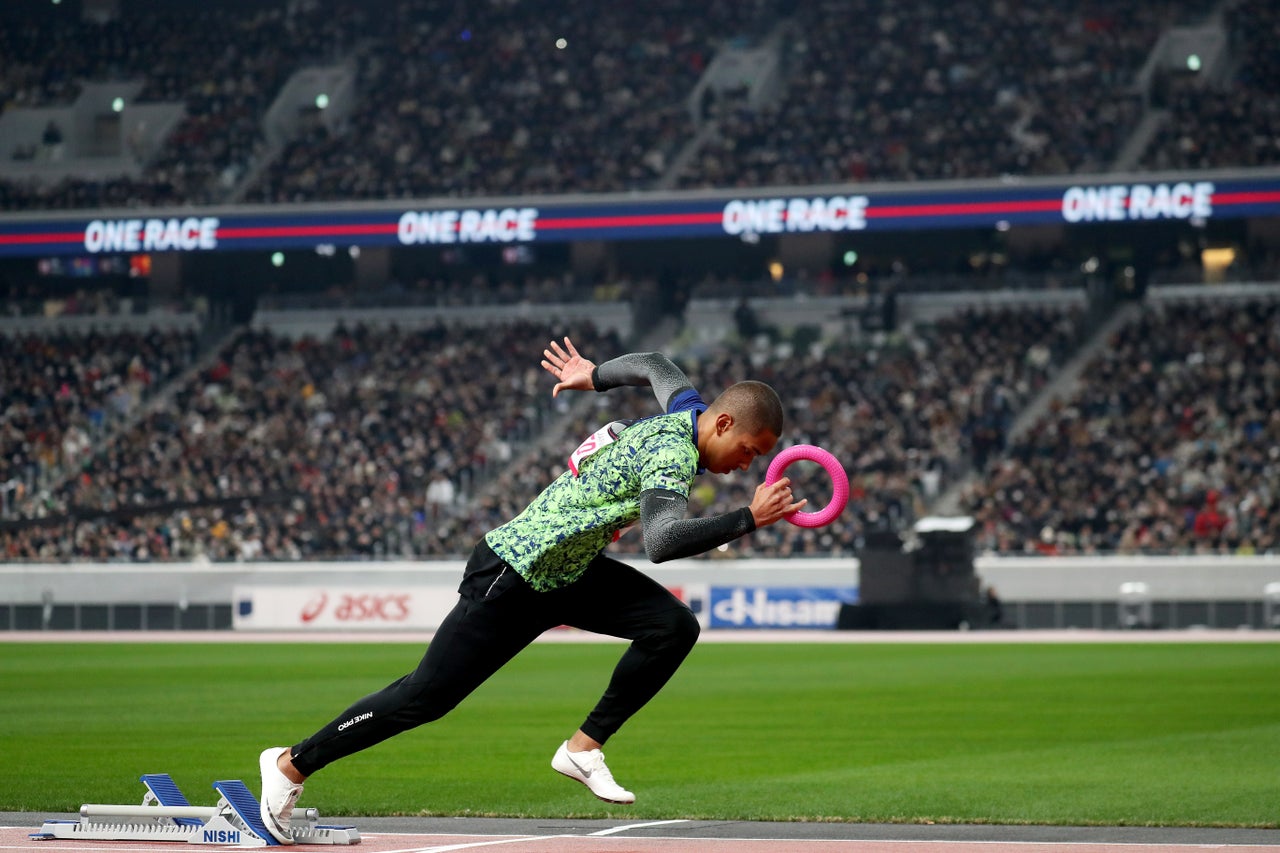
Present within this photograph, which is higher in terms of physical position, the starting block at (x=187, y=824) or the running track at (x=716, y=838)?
the starting block at (x=187, y=824)

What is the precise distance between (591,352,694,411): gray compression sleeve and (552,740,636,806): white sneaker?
63.6 inches

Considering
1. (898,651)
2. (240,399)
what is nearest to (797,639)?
(898,651)

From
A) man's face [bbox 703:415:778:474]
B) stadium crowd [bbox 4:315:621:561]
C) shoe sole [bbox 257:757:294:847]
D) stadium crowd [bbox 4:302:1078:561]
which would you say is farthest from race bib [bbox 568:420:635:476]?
stadium crowd [bbox 4:315:621:561]

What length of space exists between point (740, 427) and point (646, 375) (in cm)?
102

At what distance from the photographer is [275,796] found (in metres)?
8.09

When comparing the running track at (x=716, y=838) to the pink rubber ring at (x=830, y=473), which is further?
the running track at (x=716, y=838)

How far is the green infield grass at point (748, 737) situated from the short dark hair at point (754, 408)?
10.6 ft

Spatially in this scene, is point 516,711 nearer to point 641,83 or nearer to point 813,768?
point 813,768

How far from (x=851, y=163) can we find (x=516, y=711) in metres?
31.2

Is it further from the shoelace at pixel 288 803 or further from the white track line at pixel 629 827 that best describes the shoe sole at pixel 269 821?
the white track line at pixel 629 827

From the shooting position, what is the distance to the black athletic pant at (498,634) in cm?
788

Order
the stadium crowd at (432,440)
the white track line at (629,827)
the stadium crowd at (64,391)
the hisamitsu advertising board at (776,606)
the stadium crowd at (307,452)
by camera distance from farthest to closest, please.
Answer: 1. the stadium crowd at (64,391)
2. the stadium crowd at (307,452)
3. the stadium crowd at (432,440)
4. the hisamitsu advertising board at (776,606)
5. the white track line at (629,827)

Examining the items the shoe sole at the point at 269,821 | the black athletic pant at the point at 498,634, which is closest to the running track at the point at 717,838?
the shoe sole at the point at 269,821

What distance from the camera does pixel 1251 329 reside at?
41.5 meters
